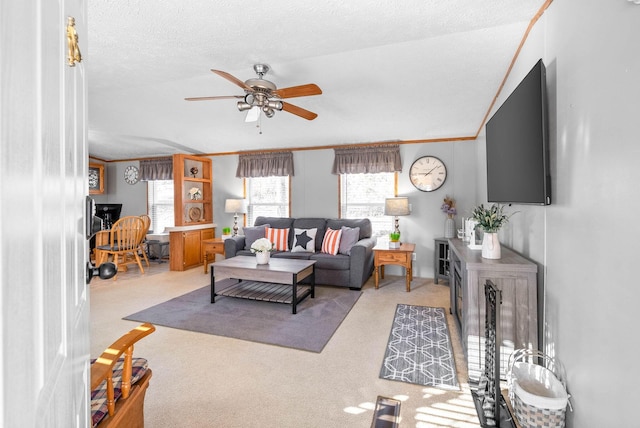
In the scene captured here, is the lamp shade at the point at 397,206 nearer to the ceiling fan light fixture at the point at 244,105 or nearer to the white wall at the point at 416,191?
the white wall at the point at 416,191

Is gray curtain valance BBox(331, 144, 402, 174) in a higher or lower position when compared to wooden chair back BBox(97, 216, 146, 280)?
higher

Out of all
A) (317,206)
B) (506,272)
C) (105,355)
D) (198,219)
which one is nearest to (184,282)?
(198,219)

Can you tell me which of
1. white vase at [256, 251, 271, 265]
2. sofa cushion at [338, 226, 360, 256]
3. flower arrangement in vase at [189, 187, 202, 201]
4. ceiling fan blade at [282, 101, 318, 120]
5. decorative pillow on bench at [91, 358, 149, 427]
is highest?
ceiling fan blade at [282, 101, 318, 120]

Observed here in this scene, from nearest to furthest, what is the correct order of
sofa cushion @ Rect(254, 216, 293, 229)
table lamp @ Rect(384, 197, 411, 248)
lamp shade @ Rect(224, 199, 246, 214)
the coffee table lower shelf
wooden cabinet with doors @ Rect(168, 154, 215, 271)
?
1. the coffee table lower shelf
2. table lamp @ Rect(384, 197, 411, 248)
3. sofa cushion @ Rect(254, 216, 293, 229)
4. wooden cabinet with doors @ Rect(168, 154, 215, 271)
5. lamp shade @ Rect(224, 199, 246, 214)

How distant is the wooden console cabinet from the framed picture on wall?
7743mm

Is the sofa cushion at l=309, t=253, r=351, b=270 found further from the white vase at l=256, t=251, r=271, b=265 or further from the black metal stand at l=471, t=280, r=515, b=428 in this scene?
the black metal stand at l=471, t=280, r=515, b=428

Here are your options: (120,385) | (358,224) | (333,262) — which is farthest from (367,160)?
(120,385)

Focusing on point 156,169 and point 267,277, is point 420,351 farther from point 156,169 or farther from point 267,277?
point 156,169

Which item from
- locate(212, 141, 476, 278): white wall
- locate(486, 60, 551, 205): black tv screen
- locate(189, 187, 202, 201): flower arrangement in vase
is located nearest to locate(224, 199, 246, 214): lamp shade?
locate(189, 187, 202, 201): flower arrangement in vase

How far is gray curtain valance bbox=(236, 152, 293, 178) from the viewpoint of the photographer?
5.66 metres

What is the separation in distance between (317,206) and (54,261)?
504cm

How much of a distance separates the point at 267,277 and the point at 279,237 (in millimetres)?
1666

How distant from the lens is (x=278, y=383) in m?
2.10

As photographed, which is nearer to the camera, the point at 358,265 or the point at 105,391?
the point at 105,391
